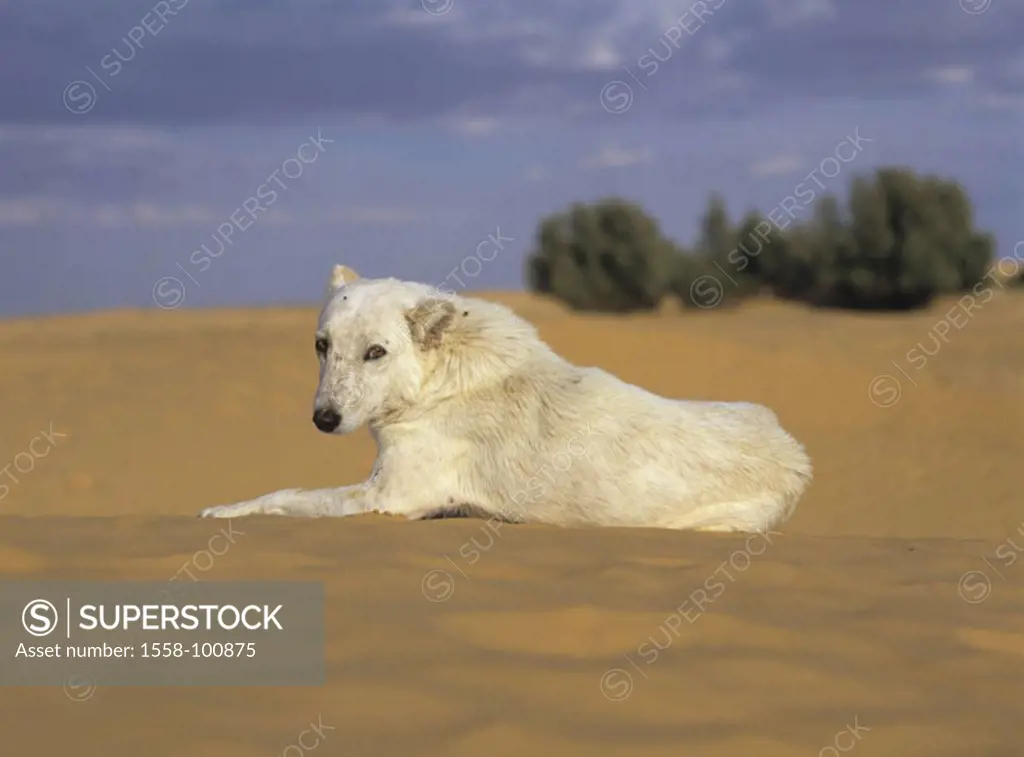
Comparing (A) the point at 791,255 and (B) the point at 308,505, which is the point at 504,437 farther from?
(A) the point at 791,255

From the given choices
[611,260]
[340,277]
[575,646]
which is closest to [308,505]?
[340,277]

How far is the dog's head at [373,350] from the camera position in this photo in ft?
24.2

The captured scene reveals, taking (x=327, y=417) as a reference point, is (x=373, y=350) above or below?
above

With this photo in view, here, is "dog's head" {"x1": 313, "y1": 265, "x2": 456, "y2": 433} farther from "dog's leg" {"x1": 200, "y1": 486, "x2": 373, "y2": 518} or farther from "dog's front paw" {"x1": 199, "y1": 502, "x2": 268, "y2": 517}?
"dog's front paw" {"x1": 199, "y1": 502, "x2": 268, "y2": 517}

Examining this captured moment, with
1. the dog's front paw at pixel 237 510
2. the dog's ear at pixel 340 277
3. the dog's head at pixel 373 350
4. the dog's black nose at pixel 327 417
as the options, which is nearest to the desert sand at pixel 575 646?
the dog's front paw at pixel 237 510

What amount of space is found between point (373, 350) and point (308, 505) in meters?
0.92

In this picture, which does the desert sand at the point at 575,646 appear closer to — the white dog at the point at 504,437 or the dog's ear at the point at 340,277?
the white dog at the point at 504,437

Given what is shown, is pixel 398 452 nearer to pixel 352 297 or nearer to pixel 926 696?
pixel 352 297

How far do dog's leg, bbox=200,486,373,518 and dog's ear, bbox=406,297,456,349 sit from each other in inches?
36.0

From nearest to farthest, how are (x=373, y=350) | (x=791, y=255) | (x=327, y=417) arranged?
(x=327, y=417) < (x=373, y=350) < (x=791, y=255)

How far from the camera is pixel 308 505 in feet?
24.2

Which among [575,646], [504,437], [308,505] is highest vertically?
[504,437]

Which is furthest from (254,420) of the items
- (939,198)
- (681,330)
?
(939,198)

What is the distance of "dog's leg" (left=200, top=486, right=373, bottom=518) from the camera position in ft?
24.0
